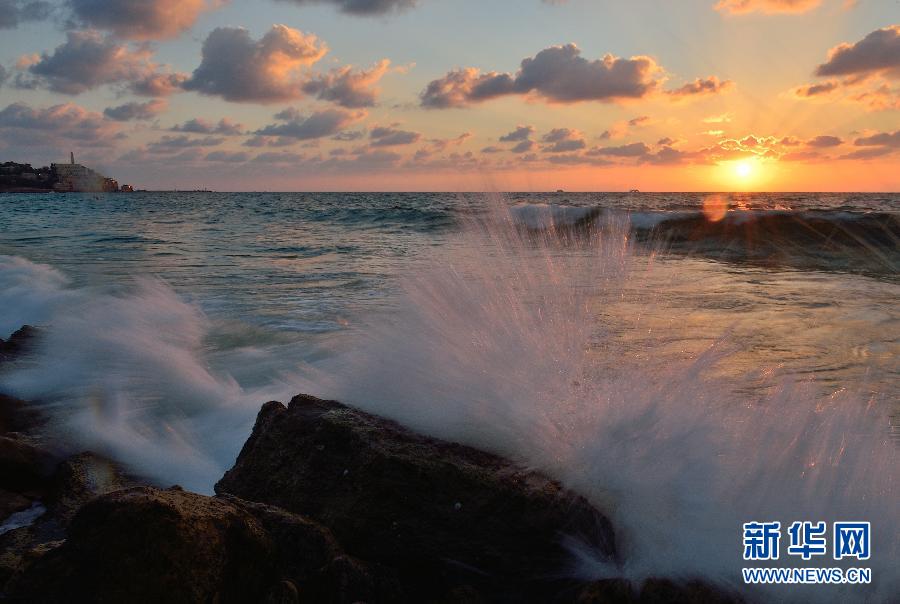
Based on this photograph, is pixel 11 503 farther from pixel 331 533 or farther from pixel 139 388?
pixel 139 388

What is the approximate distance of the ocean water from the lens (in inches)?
94.7

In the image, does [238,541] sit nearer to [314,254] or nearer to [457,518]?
[457,518]

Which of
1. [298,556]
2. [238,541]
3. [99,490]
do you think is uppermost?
[238,541]

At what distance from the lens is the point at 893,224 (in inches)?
672

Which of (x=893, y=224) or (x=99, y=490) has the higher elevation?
(x=893, y=224)

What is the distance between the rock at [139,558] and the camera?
1621 millimetres

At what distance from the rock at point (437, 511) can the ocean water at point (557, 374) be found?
0.46 feet

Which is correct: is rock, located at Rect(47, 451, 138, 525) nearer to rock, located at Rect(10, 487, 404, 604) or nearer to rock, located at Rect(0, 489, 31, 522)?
rock, located at Rect(0, 489, 31, 522)

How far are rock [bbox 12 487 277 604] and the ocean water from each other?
1088mm

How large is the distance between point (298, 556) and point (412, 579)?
0.40 meters

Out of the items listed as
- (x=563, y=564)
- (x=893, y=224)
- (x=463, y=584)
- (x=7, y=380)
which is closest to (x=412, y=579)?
(x=463, y=584)

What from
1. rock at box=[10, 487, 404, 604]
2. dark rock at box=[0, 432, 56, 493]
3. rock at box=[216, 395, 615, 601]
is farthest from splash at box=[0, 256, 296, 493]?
rock at box=[10, 487, 404, 604]

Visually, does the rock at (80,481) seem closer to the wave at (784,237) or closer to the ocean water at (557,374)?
the ocean water at (557,374)

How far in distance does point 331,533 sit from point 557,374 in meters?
1.35
